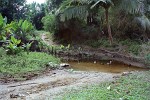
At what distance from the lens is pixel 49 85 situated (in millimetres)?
7418

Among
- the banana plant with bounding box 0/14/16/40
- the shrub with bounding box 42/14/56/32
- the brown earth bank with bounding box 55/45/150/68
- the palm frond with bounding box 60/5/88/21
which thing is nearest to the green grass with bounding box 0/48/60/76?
the banana plant with bounding box 0/14/16/40

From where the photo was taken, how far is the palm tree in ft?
43.5

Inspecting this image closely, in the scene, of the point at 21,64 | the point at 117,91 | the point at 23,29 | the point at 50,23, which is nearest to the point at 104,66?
the point at 21,64

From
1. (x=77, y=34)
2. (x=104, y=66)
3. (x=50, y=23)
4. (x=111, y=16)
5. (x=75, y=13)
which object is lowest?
(x=104, y=66)

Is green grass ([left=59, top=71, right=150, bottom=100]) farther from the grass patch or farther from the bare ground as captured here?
the grass patch

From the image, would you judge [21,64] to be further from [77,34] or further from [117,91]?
[77,34]

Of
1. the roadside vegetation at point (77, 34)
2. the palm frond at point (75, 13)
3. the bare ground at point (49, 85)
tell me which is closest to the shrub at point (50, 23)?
the roadside vegetation at point (77, 34)

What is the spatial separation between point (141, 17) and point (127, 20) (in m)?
0.74

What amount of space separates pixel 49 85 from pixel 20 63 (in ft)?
7.99

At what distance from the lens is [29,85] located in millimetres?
7492

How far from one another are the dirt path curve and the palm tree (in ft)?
17.8

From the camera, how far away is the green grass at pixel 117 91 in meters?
5.98

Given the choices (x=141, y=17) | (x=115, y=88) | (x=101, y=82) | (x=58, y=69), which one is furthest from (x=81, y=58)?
(x=115, y=88)

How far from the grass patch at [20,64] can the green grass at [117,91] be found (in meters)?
2.75
